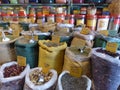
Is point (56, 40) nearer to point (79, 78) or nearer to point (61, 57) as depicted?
point (61, 57)

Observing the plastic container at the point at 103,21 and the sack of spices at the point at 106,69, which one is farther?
the plastic container at the point at 103,21

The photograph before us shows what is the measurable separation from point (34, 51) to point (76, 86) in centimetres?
49

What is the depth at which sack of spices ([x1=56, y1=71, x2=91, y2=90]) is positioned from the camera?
2.66 ft

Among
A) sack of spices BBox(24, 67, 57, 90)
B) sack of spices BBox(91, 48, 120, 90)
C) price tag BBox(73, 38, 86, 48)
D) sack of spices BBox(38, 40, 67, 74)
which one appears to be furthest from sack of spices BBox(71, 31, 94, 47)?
sack of spices BBox(24, 67, 57, 90)

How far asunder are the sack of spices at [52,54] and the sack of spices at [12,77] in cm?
15

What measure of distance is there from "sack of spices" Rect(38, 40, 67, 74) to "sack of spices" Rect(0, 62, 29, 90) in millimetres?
150

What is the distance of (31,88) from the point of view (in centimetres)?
83

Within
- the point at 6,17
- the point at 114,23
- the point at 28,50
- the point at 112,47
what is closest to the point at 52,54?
the point at 28,50

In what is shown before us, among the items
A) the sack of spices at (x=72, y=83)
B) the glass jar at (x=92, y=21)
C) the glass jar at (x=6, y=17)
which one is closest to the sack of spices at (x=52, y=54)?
the sack of spices at (x=72, y=83)

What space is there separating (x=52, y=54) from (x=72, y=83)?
0.28 meters

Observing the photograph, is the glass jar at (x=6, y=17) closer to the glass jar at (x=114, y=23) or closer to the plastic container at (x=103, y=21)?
the plastic container at (x=103, y=21)

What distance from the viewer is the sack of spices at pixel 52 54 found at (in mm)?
1036

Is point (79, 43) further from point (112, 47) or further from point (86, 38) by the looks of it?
point (112, 47)

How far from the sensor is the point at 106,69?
0.77m
